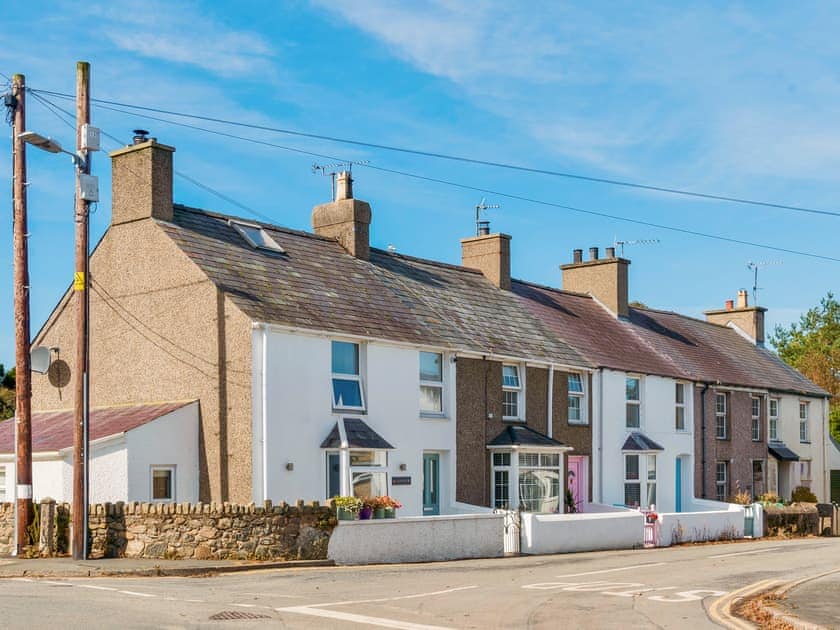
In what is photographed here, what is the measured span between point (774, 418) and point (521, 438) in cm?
1869

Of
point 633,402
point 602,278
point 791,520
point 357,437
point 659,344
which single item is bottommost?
point 791,520

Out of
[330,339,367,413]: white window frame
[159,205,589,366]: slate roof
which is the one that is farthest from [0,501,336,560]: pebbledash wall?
[159,205,589,366]: slate roof

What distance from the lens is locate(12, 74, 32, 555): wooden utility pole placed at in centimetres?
2239

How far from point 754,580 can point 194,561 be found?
9973 millimetres

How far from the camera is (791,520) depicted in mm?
38125

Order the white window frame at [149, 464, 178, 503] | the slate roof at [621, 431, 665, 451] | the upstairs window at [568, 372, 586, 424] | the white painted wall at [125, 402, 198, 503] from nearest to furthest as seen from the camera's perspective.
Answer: the white painted wall at [125, 402, 198, 503] < the white window frame at [149, 464, 178, 503] < the upstairs window at [568, 372, 586, 424] < the slate roof at [621, 431, 665, 451]

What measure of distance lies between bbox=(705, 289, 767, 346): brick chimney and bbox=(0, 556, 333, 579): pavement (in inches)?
1287

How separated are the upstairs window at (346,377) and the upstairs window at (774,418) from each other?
2360 centimetres

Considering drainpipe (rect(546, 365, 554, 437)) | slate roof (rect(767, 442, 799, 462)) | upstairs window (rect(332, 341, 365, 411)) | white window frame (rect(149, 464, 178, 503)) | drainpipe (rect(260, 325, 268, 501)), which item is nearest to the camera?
drainpipe (rect(260, 325, 268, 501))

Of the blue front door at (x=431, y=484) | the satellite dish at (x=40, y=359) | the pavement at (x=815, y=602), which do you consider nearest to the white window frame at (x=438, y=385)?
the blue front door at (x=431, y=484)

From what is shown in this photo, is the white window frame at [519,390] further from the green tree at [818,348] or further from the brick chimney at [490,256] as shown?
the green tree at [818,348]

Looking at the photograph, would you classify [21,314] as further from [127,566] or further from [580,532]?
[580,532]

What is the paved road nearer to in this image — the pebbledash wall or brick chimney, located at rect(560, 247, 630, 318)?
the pebbledash wall

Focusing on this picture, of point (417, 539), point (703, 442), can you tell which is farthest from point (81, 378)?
point (703, 442)
